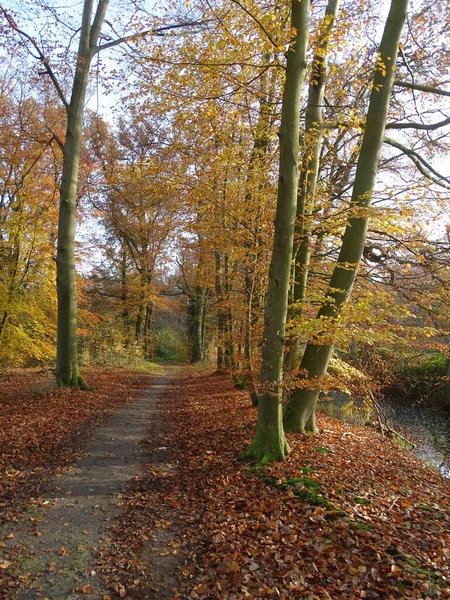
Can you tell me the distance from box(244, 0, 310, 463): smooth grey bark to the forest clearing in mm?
28

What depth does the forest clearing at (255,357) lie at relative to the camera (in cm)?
384

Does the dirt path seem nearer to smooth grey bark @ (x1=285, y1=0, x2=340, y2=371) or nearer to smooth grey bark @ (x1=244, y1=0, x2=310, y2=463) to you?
smooth grey bark @ (x1=244, y1=0, x2=310, y2=463)

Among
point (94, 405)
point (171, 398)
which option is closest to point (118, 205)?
point (171, 398)

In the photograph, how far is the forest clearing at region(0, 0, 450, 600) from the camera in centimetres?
384

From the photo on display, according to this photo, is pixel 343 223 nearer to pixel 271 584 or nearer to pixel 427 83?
pixel 427 83

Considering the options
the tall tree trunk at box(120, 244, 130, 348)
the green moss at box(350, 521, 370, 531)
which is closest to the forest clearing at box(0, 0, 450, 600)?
the green moss at box(350, 521, 370, 531)

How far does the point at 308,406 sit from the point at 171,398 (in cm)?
638

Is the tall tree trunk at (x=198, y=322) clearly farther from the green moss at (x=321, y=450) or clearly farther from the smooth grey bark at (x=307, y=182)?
the green moss at (x=321, y=450)

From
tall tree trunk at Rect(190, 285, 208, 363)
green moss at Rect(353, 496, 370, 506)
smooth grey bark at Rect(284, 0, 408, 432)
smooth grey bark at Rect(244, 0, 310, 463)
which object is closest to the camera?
green moss at Rect(353, 496, 370, 506)

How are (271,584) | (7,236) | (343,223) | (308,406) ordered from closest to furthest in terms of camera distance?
(271,584)
(343,223)
(308,406)
(7,236)

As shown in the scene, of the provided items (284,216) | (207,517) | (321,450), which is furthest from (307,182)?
(207,517)

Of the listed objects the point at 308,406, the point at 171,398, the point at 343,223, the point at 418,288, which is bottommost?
the point at 171,398

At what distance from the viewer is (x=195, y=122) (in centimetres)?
740

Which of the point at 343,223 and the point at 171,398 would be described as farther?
the point at 171,398
